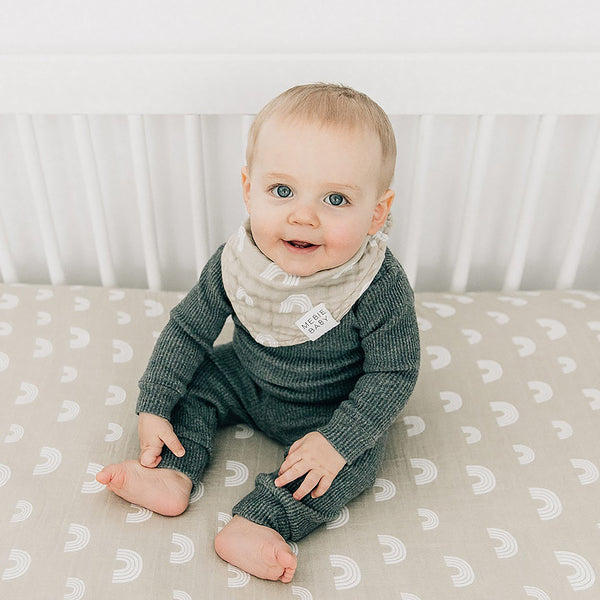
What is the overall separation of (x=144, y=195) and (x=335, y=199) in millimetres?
512

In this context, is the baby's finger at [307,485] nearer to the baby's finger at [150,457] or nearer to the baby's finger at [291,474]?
the baby's finger at [291,474]

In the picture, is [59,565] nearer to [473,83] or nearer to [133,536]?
[133,536]

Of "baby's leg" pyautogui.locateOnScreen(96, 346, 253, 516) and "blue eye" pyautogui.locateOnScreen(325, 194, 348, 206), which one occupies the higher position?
"blue eye" pyautogui.locateOnScreen(325, 194, 348, 206)

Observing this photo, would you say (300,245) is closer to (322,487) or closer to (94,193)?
(322,487)

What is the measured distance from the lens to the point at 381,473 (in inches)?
35.4

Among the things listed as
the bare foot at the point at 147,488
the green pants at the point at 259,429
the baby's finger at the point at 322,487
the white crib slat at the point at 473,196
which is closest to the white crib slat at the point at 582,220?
the white crib slat at the point at 473,196

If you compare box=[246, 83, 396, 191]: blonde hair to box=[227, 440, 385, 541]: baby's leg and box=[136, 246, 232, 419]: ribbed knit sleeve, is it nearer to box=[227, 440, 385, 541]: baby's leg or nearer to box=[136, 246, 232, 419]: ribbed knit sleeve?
box=[136, 246, 232, 419]: ribbed knit sleeve

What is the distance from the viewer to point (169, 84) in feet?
3.34

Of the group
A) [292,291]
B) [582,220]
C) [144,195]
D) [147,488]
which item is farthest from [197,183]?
[582,220]

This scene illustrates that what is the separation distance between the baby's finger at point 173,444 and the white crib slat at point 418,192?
550 mm

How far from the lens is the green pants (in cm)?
79

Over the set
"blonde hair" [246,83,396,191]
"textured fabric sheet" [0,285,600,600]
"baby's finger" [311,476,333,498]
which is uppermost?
"blonde hair" [246,83,396,191]

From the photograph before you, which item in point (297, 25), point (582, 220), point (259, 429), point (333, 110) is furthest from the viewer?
point (582, 220)

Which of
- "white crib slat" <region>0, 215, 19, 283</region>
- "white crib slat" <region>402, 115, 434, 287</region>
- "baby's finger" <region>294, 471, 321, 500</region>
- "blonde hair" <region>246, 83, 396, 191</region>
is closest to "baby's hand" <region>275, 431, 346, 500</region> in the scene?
"baby's finger" <region>294, 471, 321, 500</region>
